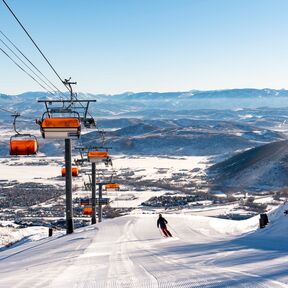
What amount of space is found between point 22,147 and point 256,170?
81.9 metres

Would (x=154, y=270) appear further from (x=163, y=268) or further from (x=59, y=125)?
(x=59, y=125)

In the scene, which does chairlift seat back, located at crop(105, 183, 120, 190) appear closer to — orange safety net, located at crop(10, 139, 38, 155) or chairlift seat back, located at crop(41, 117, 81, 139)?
chairlift seat back, located at crop(41, 117, 81, 139)

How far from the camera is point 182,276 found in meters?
7.05

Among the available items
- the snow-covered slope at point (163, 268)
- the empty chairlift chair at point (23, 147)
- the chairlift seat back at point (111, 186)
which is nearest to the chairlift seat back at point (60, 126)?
the empty chairlift chair at point (23, 147)

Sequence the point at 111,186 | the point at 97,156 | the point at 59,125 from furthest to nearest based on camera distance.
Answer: the point at 111,186
the point at 97,156
the point at 59,125

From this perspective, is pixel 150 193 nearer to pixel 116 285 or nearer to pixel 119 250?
pixel 119 250

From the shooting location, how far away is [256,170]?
9288 cm

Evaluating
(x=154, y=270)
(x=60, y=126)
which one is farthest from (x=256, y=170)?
(x=154, y=270)

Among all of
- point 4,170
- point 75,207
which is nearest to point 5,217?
point 75,207

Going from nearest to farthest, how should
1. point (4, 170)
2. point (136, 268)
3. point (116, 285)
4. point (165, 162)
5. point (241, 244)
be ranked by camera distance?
point (116, 285), point (136, 268), point (241, 244), point (4, 170), point (165, 162)

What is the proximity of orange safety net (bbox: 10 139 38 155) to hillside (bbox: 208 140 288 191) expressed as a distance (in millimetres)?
71547

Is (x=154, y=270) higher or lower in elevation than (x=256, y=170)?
higher

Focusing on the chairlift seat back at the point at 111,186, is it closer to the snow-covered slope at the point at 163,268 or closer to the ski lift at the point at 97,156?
the ski lift at the point at 97,156

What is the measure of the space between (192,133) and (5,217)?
133 metres
